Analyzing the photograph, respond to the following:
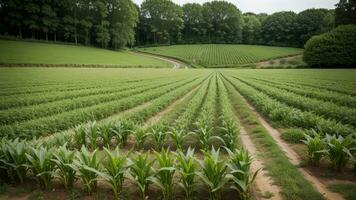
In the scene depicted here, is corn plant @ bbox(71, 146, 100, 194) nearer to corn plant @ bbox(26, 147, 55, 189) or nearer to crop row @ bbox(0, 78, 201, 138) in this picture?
corn plant @ bbox(26, 147, 55, 189)

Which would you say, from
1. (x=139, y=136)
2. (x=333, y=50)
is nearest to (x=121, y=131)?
(x=139, y=136)

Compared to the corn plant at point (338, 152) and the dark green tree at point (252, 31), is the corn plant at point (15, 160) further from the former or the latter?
the dark green tree at point (252, 31)

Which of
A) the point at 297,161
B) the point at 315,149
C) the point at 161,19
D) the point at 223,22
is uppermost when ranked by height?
the point at 223,22

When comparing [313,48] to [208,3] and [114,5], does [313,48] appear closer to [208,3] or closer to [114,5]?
[114,5]

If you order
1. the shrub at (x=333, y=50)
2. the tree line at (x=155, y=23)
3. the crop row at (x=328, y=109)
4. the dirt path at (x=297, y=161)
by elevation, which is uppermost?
the tree line at (x=155, y=23)

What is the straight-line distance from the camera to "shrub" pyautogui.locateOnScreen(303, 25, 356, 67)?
66363 millimetres

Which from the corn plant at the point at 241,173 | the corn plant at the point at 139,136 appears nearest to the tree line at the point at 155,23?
the corn plant at the point at 139,136

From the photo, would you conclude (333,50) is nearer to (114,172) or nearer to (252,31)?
(252,31)

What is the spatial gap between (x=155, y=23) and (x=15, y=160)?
12693 centimetres

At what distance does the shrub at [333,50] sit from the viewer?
66.4 m

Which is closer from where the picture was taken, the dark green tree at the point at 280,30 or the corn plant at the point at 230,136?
the corn plant at the point at 230,136

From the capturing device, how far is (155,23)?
408 feet

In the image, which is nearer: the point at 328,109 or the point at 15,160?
the point at 15,160

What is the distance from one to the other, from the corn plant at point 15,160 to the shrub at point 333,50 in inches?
3071
